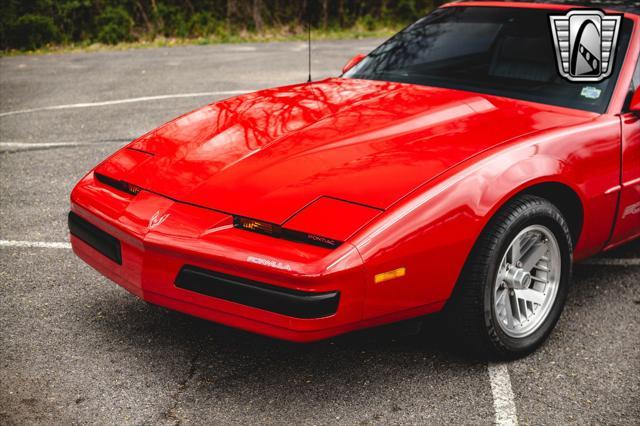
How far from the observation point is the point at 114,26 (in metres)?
14.7

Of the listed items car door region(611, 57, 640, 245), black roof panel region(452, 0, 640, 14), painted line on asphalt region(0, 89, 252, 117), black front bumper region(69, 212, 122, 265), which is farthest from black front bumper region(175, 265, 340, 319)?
painted line on asphalt region(0, 89, 252, 117)

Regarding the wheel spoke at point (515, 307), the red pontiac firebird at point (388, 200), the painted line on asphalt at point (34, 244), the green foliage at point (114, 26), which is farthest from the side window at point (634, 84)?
the green foliage at point (114, 26)

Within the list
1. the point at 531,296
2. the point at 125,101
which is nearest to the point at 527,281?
the point at 531,296

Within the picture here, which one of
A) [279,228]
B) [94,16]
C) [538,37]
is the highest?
[538,37]

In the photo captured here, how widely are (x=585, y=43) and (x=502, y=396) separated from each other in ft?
6.53

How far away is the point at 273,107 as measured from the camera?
364 cm

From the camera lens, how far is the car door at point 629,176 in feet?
11.3

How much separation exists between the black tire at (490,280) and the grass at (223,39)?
11.8 meters

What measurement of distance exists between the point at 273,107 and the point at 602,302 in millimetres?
1934

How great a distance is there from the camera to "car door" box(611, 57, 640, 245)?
346cm

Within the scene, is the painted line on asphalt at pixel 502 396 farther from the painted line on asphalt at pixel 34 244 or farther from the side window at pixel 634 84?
the painted line on asphalt at pixel 34 244

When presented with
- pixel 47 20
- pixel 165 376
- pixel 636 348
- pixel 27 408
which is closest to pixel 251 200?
pixel 165 376

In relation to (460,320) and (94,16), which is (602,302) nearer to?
(460,320)

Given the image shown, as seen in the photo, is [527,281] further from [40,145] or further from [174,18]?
[174,18]
